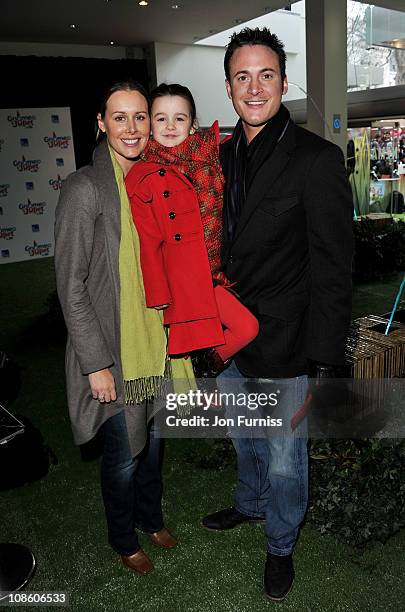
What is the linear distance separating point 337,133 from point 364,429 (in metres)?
6.71

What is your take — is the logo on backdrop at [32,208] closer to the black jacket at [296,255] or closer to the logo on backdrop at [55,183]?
the logo on backdrop at [55,183]

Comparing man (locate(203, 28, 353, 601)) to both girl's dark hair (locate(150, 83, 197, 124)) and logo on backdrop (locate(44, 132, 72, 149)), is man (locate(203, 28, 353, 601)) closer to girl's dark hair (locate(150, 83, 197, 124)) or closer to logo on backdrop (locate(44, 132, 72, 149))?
girl's dark hair (locate(150, 83, 197, 124))

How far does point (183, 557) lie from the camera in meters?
2.21

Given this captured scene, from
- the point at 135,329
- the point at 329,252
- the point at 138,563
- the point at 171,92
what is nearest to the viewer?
the point at 329,252

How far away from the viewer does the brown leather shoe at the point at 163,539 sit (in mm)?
2248

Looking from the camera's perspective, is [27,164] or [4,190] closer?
[4,190]

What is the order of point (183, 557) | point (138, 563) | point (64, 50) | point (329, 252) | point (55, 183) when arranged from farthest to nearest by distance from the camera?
point (64, 50)
point (55, 183)
point (183, 557)
point (138, 563)
point (329, 252)

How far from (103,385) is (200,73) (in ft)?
38.1

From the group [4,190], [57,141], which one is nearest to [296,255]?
[4,190]

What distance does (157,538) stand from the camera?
2258 mm

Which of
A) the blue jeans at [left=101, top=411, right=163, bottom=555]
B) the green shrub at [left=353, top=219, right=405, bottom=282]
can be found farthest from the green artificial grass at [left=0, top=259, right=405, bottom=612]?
the green shrub at [left=353, top=219, right=405, bottom=282]

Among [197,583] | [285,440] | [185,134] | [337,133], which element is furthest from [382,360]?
[337,133]

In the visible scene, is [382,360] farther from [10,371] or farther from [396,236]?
[396,236]

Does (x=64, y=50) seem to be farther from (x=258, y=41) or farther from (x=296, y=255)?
(x=296, y=255)
